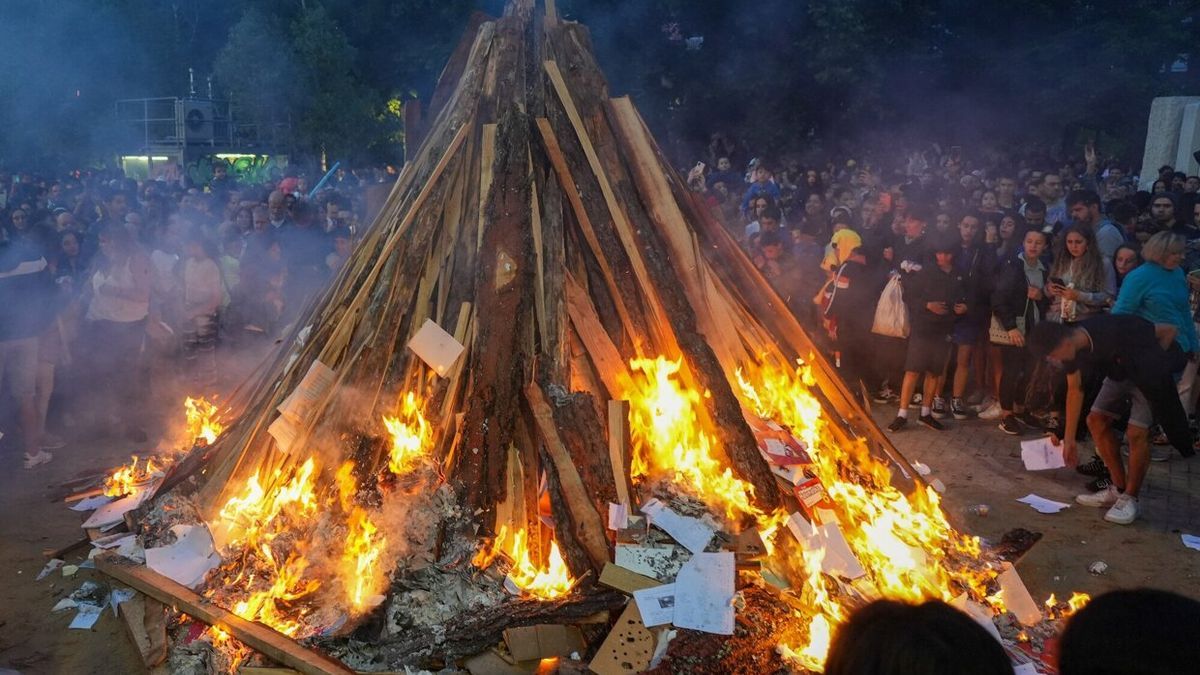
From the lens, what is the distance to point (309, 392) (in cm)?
550

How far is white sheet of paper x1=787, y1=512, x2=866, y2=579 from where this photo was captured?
Result: 4816 mm

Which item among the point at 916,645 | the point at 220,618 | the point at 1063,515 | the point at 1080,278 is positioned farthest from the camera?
the point at 1080,278

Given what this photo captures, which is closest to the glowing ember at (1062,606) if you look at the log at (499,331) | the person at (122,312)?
the log at (499,331)

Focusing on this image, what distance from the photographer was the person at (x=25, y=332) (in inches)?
309

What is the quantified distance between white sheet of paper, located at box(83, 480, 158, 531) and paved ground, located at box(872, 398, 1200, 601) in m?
5.88

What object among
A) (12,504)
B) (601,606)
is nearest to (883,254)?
(601,606)

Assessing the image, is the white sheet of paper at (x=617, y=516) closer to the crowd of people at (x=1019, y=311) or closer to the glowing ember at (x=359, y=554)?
the glowing ember at (x=359, y=554)

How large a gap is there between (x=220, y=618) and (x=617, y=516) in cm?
217

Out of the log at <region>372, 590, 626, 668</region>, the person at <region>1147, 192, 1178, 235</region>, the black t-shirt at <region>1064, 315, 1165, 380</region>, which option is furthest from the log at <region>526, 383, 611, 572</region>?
the person at <region>1147, 192, 1178, 235</region>

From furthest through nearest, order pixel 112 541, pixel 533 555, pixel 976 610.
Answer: pixel 112 541, pixel 533 555, pixel 976 610

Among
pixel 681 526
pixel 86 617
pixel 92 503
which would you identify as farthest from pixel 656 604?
pixel 92 503

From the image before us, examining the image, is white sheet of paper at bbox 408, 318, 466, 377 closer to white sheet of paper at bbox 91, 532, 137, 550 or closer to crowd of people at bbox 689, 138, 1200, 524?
white sheet of paper at bbox 91, 532, 137, 550

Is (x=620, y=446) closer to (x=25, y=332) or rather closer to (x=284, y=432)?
(x=284, y=432)

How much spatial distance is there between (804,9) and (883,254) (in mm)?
13034
